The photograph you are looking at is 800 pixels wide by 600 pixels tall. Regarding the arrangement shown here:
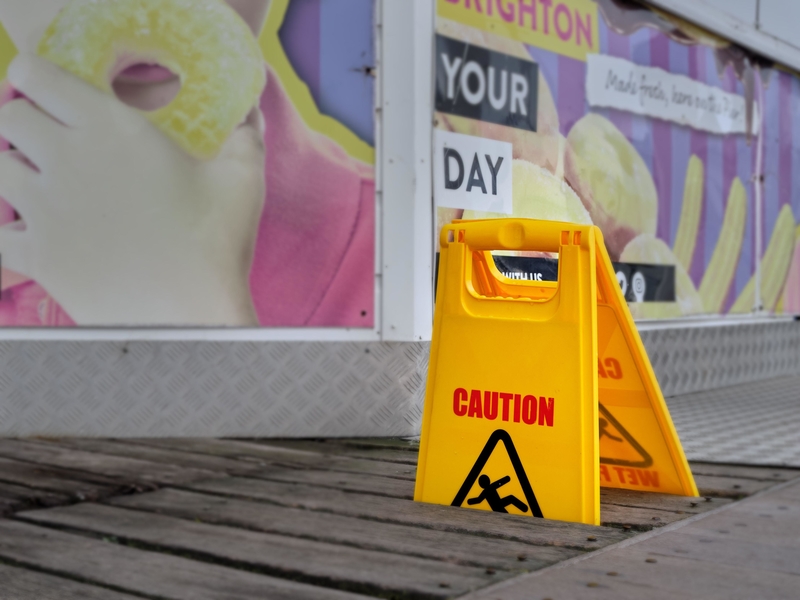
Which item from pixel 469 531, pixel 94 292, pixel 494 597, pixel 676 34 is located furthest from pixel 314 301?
pixel 676 34

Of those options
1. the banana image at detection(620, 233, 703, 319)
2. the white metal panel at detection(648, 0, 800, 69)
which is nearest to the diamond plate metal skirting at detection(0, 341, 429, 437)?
the banana image at detection(620, 233, 703, 319)

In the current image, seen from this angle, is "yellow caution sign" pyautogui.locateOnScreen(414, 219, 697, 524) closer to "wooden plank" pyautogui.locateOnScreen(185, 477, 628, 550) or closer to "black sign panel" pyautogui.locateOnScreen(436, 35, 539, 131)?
"wooden plank" pyautogui.locateOnScreen(185, 477, 628, 550)

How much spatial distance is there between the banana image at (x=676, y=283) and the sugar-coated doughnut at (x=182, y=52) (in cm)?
280

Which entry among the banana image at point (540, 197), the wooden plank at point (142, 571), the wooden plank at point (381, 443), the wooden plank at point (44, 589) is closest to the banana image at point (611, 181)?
the banana image at point (540, 197)

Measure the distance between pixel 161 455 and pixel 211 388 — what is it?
0.52m

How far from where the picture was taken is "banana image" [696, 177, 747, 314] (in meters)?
7.16

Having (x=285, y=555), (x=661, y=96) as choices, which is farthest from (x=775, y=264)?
(x=285, y=555)

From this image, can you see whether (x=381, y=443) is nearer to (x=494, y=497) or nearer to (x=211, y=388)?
(x=211, y=388)

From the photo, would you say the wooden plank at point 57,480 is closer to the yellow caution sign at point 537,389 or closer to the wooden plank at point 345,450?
the wooden plank at point 345,450

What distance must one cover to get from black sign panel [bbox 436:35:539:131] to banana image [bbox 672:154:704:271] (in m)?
1.91

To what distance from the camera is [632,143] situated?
6426 millimetres

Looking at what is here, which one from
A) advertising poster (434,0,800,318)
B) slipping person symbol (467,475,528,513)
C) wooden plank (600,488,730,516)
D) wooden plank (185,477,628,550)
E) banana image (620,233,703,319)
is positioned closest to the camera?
wooden plank (185,477,628,550)

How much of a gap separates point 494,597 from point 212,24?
11.0 ft

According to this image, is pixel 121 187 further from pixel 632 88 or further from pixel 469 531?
pixel 632 88
